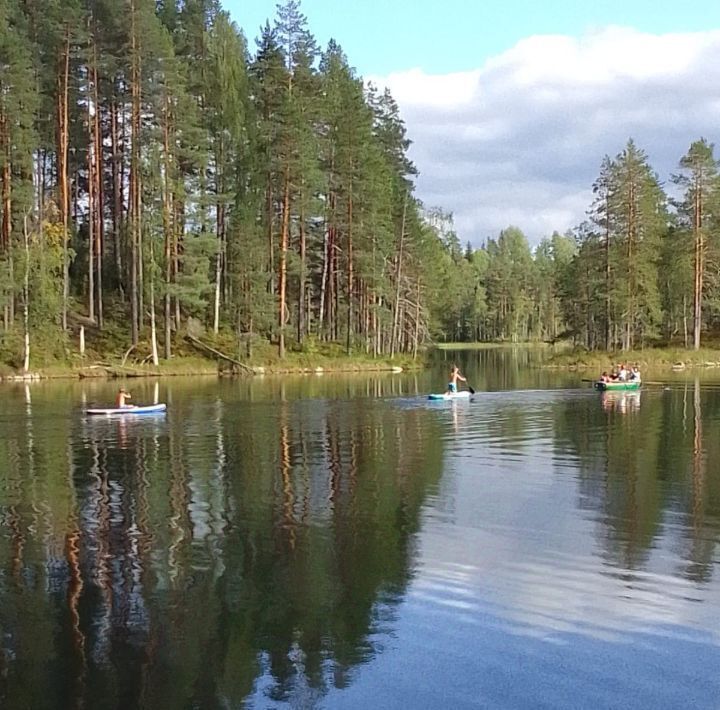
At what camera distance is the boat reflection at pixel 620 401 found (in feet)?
141

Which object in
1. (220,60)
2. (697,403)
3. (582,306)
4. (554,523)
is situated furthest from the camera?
(582,306)

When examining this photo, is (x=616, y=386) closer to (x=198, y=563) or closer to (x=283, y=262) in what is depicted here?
(x=283, y=262)

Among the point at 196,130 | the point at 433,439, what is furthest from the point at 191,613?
the point at 196,130

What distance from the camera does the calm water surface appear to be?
34.7 feet

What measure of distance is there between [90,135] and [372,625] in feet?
203

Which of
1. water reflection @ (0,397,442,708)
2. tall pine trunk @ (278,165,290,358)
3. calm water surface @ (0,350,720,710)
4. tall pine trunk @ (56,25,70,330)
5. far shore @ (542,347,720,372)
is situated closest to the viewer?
calm water surface @ (0,350,720,710)

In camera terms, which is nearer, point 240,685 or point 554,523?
point 240,685

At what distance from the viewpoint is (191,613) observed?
12781 mm

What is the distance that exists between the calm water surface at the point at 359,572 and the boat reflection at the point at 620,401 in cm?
1122

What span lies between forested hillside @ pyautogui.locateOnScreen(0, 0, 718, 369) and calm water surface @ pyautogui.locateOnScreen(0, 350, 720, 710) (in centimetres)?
3356

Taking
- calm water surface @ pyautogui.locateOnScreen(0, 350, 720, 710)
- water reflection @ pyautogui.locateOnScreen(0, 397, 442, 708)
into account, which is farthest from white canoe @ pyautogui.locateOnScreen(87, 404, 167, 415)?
water reflection @ pyautogui.locateOnScreen(0, 397, 442, 708)

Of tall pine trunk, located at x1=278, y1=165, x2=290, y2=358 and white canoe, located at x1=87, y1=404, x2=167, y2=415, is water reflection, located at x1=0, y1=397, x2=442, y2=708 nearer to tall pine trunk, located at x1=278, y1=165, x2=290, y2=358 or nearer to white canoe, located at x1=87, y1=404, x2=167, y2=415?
white canoe, located at x1=87, y1=404, x2=167, y2=415

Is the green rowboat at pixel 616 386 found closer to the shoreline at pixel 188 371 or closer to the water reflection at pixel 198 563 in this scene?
the shoreline at pixel 188 371

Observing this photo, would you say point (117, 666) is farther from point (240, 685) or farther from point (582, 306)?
point (582, 306)
